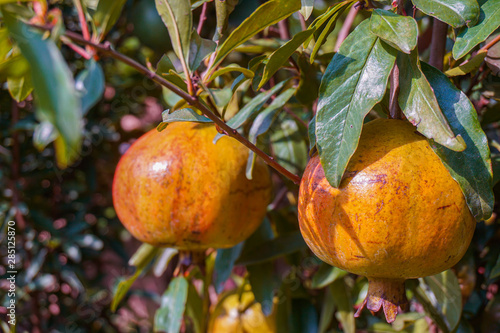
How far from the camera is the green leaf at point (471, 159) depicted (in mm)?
455

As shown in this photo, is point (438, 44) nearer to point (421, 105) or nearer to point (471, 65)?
point (471, 65)

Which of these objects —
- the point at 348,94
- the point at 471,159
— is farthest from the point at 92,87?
the point at 471,159

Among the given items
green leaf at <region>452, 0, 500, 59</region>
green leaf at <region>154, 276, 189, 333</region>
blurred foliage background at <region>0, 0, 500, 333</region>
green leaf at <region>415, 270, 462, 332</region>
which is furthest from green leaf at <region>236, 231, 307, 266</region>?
green leaf at <region>452, 0, 500, 59</region>

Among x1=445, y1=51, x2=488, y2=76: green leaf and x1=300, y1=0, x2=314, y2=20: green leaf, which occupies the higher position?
x1=300, y1=0, x2=314, y2=20: green leaf

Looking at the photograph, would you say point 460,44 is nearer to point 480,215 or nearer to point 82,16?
point 480,215

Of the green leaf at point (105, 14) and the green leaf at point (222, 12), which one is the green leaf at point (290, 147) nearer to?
the green leaf at point (222, 12)

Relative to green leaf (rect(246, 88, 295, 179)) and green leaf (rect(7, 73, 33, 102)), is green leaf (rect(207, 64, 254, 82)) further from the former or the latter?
green leaf (rect(7, 73, 33, 102))

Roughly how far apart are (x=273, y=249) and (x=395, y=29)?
0.47 m

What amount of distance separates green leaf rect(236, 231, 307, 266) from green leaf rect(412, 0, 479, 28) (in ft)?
1.42

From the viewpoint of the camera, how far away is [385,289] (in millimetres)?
514

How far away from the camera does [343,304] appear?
2.71ft

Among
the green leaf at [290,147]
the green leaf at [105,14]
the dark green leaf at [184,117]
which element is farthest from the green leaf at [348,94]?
the green leaf at [290,147]

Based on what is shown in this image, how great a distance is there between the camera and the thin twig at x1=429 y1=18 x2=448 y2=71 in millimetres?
600

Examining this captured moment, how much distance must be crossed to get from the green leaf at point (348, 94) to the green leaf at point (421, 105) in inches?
1.1
